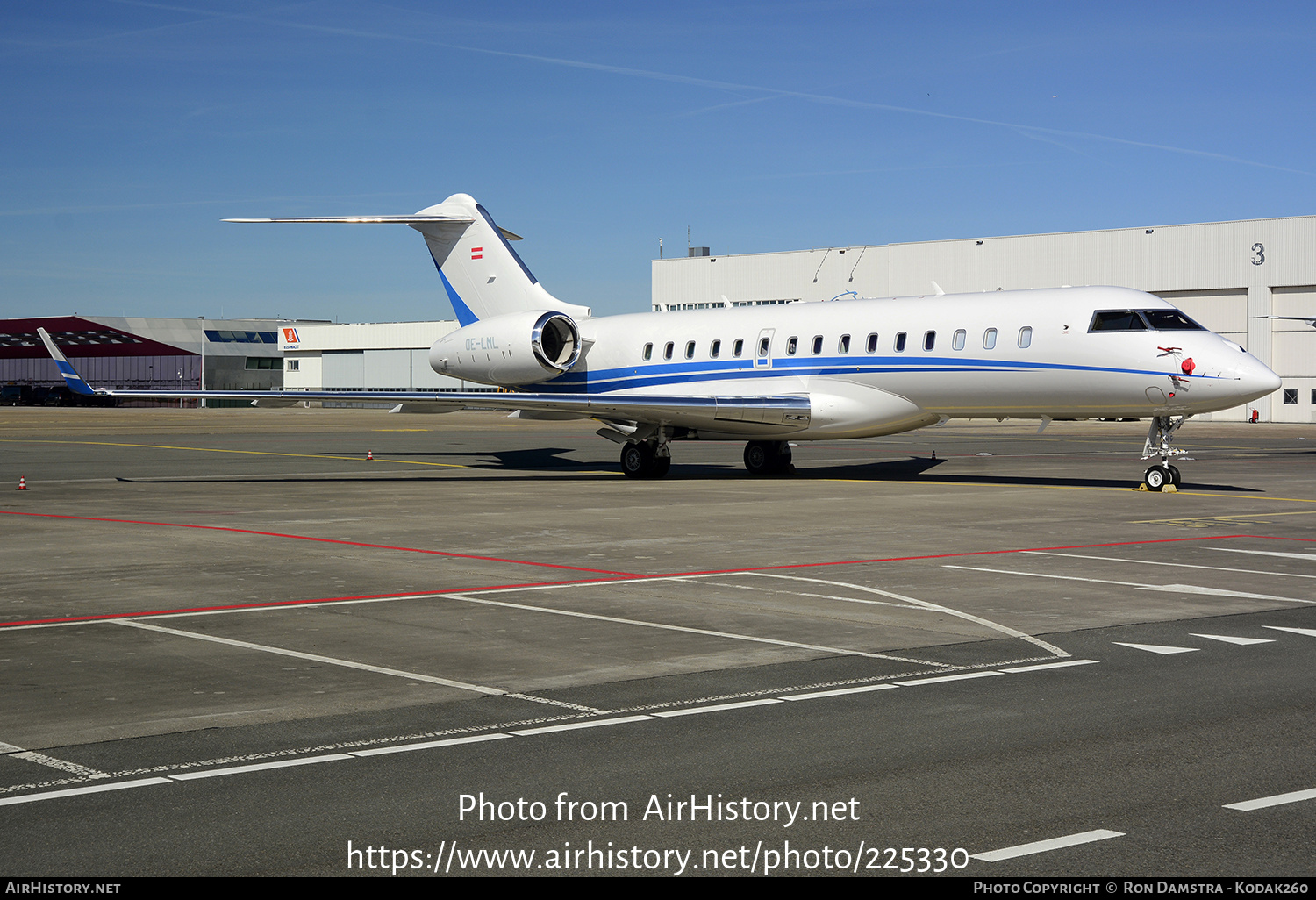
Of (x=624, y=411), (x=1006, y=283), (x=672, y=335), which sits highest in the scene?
(x=1006, y=283)

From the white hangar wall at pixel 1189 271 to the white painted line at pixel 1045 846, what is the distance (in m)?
58.7

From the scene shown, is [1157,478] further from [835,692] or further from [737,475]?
[835,692]

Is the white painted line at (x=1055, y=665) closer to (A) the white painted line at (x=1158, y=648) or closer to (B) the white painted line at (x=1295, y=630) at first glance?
(A) the white painted line at (x=1158, y=648)

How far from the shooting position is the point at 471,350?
31.4m

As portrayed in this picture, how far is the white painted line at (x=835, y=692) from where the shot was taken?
26.3 feet

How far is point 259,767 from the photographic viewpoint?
6480 millimetres

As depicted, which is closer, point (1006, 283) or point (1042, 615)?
point (1042, 615)

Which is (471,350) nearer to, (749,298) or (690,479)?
(690,479)

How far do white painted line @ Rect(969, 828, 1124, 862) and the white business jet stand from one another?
1888cm

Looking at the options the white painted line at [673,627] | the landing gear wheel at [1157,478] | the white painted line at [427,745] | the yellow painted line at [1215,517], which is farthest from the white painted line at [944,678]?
the landing gear wheel at [1157,478]

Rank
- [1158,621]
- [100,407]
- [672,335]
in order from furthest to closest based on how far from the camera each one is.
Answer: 1. [100,407]
2. [672,335]
3. [1158,621]

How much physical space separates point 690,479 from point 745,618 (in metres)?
17.2
